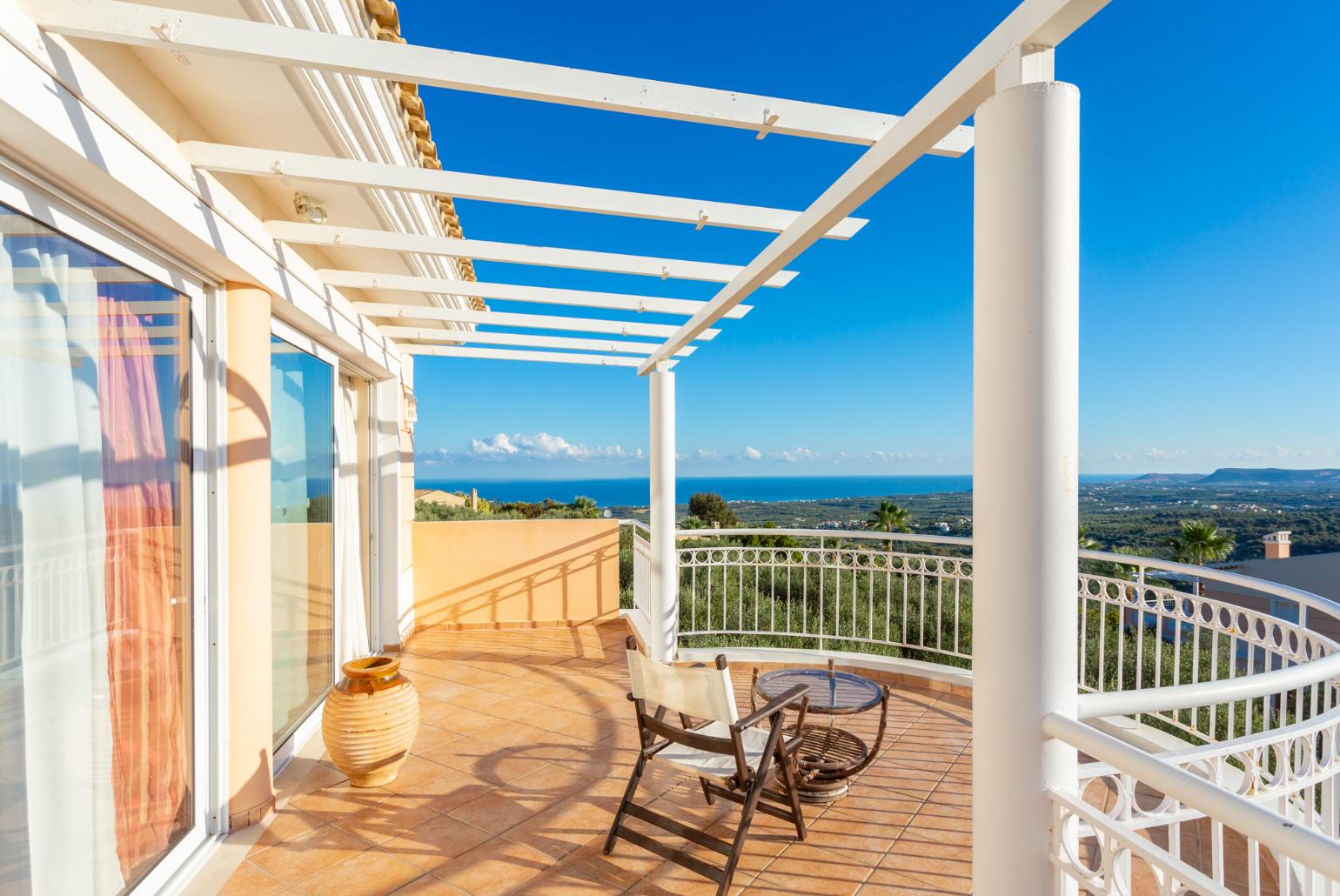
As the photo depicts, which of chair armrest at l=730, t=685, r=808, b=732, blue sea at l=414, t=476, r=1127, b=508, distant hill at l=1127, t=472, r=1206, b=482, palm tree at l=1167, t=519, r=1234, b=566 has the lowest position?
blue sea at l=414, t=476, r=1127, b=508

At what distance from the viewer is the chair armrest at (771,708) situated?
97.7 inches

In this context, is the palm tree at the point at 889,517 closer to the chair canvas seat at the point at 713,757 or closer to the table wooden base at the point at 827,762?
the table wooden base at the point at 827,762

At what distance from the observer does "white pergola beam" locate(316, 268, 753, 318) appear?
3586mm

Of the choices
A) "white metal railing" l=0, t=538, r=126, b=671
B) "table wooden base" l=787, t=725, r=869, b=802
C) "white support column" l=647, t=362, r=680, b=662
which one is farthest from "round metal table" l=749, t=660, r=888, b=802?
"white metal railing" l=0, t=538, r=126, b=671

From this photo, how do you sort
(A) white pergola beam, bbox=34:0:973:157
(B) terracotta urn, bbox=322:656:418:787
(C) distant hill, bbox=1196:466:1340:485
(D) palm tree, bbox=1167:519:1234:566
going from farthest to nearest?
(D) palm tree, bbox=1167:519:1234:566 < (C) distant hill, bbox=1196:466:1340:485 < (B) terracotta urn, bbox=322:656:418:787 < (A) white pergola beam, bbox=34:0:973:157

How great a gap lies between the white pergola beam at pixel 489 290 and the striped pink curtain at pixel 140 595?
1174 mm

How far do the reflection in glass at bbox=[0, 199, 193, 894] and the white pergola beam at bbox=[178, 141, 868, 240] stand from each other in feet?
1.68

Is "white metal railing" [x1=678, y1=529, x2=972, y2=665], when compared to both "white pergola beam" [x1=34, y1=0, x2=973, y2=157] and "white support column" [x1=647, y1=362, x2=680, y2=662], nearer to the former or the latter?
"white support column" [x1=647, y1=362, x2=680, y2=662]

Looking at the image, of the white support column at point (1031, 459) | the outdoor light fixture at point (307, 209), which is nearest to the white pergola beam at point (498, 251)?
the outdoor light fixture at point (307, 209)

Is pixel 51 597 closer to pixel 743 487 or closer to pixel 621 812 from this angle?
pixel 621 812

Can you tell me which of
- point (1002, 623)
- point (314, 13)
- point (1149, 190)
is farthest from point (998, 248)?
point (1149, 190)

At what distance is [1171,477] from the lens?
22031 mm

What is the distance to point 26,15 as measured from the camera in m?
1.52

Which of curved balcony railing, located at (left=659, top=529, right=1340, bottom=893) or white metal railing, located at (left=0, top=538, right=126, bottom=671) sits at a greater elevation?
white metal railing, located at (left=0, top=538, right=126, bottom=671)
